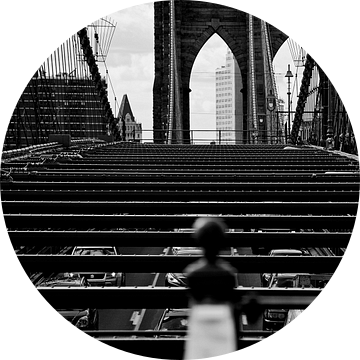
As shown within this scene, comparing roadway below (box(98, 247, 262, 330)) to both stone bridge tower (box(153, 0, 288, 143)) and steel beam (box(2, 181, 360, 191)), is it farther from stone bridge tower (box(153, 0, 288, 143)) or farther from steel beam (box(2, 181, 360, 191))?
stone bridge tower (box(153, 0, 288, 143))

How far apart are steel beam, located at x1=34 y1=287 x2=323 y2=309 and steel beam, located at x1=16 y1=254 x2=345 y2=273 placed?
5.7 inches

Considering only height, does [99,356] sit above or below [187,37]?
below

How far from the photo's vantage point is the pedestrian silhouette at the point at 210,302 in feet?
7.98

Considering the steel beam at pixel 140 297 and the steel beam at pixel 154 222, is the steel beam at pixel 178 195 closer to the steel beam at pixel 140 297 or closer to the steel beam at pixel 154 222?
the steel beam at pixel 154 222

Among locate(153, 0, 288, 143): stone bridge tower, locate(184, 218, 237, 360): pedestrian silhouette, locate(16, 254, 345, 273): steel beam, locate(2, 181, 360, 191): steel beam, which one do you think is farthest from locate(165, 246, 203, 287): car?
locate(153, 0, 288, 143): stone bridge tower

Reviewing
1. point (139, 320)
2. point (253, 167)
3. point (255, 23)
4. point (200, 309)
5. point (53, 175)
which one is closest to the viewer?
point (200, 309)

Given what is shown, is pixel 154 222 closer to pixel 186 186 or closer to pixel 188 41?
pixel 186 186

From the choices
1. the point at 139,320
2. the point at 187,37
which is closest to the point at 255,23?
the point at 187,37

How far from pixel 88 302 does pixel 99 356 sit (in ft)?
0.80

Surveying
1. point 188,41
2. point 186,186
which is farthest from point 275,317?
point 188,41

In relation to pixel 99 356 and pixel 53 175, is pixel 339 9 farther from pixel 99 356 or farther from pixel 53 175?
pixel 53 175

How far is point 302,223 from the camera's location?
11.4 feet

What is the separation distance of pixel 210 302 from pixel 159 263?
0.46 meters

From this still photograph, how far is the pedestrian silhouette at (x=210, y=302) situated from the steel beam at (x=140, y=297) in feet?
0.34
